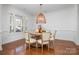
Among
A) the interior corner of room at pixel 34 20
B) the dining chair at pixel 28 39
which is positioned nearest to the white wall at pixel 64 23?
the interior corner of room at pixel 34 20

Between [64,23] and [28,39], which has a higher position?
[64,23]

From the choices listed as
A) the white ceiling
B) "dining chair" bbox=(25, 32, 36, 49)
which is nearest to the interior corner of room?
the white ceiling

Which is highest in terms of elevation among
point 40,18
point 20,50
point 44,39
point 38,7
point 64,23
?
point 38,7

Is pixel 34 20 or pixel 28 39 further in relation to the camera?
pixel 28 39

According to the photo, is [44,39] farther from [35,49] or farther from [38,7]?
[38,7]

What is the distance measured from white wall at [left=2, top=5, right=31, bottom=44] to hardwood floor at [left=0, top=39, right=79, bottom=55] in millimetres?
119

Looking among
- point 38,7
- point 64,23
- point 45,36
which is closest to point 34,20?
point 38,7

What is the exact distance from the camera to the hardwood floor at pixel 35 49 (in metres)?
2.39

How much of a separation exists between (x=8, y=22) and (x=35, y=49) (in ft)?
2.89

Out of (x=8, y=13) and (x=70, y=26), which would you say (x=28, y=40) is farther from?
(x=70, y=26)

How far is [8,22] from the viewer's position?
235cm

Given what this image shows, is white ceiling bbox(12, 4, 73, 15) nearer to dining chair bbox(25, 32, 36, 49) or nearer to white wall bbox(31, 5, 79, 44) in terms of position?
white wall bbox(31, 5, 79, 44)

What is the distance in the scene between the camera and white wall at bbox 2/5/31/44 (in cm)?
234
